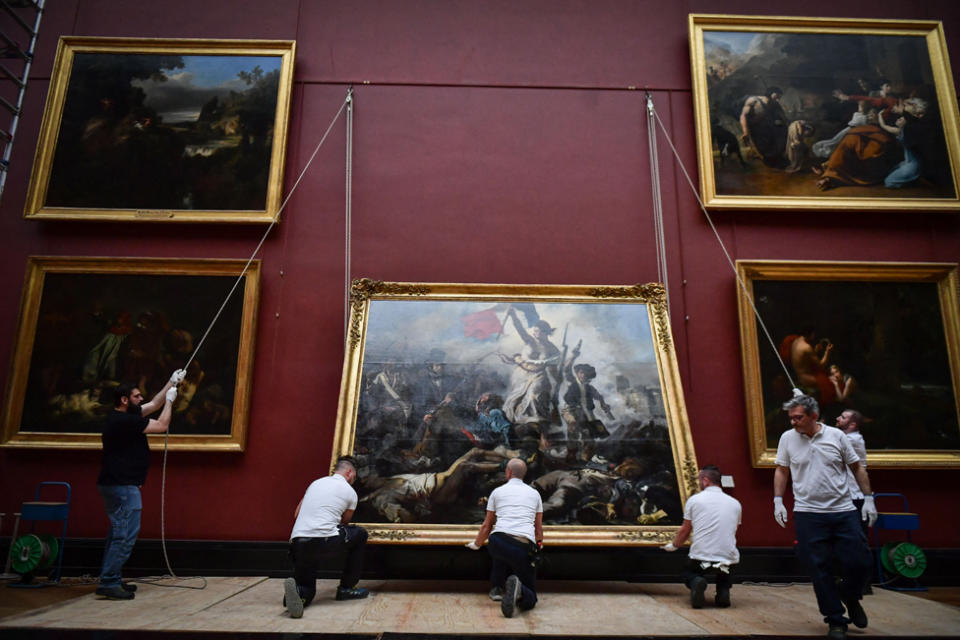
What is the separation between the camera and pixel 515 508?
15.4 feet

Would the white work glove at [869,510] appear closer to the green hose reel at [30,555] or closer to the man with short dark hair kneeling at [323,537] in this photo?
the man with short dark hair kneeling at [323,537]

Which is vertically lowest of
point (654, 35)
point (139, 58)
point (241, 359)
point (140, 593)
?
point (140, 593)

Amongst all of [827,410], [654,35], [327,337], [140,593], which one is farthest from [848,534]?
[654,35]

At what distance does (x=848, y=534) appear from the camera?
3.92 m

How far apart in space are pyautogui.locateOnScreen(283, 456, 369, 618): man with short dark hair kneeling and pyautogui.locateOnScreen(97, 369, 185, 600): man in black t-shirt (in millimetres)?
1350

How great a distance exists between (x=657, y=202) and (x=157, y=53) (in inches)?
241

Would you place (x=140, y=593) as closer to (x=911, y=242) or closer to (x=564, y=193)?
(x=564, y=193)

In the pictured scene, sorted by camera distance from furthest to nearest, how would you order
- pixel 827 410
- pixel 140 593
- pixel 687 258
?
pixel 687 258, pixel 827 410, pixel 140 593

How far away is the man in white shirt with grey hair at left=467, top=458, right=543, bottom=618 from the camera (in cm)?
448

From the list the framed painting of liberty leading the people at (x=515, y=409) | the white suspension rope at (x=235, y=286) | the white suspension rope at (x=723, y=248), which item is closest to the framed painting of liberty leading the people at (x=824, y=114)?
the white suspension rope at (x=723, y=248)

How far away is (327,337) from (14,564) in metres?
3.35

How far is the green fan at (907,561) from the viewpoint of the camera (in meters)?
5.62

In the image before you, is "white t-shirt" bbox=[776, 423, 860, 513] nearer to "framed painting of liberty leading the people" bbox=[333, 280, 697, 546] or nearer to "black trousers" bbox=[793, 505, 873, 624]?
"black trousers" bbox=[793, 505, 873, 624]

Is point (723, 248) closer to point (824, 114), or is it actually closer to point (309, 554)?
point (824, 114)
